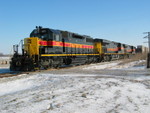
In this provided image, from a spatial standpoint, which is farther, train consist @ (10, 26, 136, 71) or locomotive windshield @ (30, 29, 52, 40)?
locomotive windshield @ (30, 29, 52, 40)

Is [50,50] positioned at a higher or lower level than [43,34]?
lower

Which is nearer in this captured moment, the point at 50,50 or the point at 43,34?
the point at 50,50

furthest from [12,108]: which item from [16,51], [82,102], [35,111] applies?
[16,51]

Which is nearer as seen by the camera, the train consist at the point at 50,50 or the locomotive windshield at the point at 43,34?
the train consist at the point at 50,50

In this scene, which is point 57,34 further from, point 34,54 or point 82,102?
point 82,102

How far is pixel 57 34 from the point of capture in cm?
1812

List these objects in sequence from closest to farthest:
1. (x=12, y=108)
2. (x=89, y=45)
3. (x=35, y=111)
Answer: (x=35, y=111), (x=12, y=108), (x=89, y=45)

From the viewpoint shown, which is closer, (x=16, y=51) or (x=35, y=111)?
(x=35, y=111)

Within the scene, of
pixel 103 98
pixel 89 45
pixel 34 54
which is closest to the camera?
pixel 103 98

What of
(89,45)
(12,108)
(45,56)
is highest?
(89,45)

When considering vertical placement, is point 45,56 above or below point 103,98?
above

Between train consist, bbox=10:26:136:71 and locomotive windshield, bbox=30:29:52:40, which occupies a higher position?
locomotive windshield, bbox=30:29:52:40

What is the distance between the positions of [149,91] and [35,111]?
13.9 feet

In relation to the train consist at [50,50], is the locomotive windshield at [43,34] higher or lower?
higher
